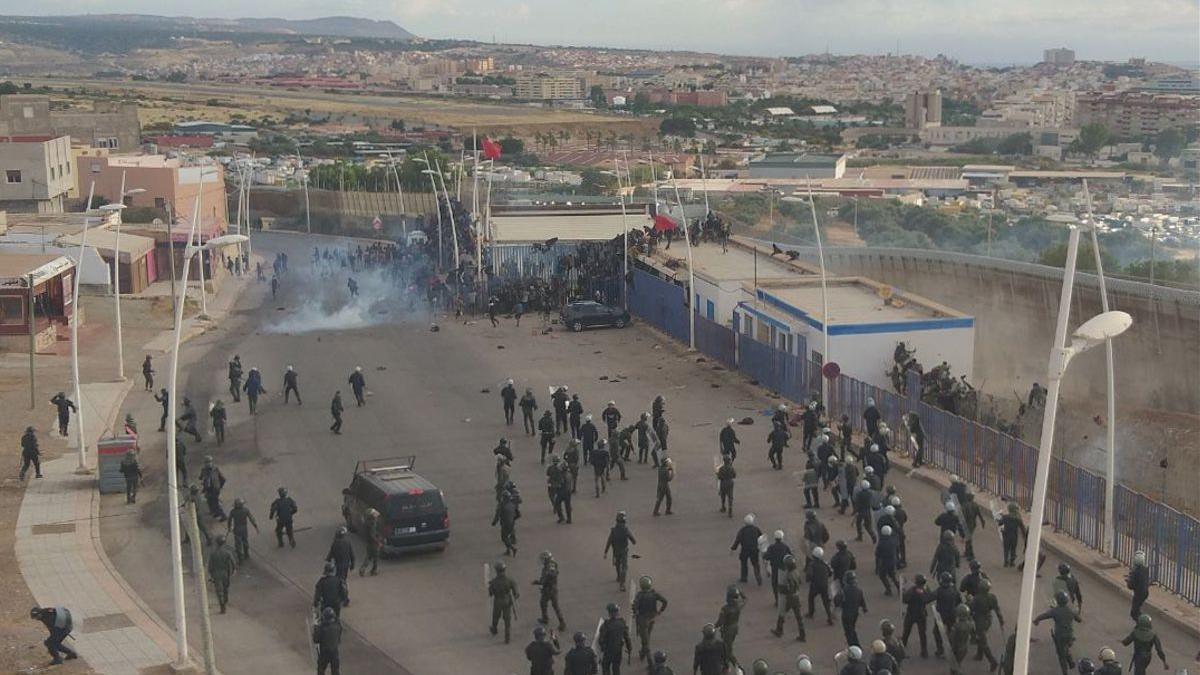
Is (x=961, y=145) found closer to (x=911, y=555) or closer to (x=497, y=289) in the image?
(x=497, y=289)

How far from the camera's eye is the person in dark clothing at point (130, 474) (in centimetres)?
2375

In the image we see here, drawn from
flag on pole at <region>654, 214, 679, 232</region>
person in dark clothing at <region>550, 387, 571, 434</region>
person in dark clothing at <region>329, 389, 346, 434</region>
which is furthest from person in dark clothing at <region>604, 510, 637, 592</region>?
flag on pole at <region>654, 214, 679, 232</region>

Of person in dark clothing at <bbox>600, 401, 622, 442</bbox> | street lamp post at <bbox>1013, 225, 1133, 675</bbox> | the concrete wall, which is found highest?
street lamp post at <bbox>1013, 225, 1133, 675</bbox>

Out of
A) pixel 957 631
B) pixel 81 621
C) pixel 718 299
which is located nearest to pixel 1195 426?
pixel 718 299

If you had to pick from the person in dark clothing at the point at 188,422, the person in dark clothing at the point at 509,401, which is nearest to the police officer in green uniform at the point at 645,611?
the person in dark clothing at the point at 509,401

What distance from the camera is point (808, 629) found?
17.5 m

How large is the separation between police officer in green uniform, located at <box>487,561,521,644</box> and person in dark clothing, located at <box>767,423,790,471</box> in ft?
28.5

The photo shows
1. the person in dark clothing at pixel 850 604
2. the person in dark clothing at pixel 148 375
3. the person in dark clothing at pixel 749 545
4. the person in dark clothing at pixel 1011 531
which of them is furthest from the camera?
the person in dark clothing at pixel 148 375

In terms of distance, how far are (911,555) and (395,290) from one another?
107ft

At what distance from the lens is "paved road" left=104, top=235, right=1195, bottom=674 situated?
57.0 feet

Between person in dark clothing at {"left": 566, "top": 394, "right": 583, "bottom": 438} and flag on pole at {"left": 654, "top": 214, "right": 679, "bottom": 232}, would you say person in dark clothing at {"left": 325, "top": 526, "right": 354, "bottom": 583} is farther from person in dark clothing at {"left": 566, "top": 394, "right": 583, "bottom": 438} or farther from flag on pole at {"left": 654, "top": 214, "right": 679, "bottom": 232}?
flag on pole at {"left": 654, "top": 214, "right": 679, "bottom": 232}

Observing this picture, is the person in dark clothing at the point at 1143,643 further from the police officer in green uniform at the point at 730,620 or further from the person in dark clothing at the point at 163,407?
the person in dark clothing at the point at 163,407

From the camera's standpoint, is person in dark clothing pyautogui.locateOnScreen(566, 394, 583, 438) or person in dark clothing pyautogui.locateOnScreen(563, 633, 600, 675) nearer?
person in dark clothing pyautogui.locateOnScreen(563, 633, 600, 675)

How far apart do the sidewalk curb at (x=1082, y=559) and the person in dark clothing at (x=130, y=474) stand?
43.1ft
